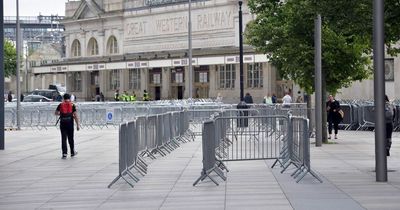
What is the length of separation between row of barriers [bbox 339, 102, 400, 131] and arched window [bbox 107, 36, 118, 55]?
2652 inches

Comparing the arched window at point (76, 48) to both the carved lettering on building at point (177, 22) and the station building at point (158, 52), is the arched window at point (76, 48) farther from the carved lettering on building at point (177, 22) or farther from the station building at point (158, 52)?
the carved lettering on building at point (177, 22)

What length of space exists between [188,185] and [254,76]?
67.2m

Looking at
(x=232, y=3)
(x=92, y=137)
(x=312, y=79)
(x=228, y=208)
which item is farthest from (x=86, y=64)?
(x=228, y=208)

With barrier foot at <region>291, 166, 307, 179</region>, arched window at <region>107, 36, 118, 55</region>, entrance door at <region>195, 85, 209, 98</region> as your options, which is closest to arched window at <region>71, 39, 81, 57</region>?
arched window at <region>107, 36, 118, 55</region>

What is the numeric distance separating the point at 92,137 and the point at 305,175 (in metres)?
20.8

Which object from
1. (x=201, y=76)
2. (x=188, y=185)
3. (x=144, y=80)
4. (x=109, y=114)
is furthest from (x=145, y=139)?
(x=144, y=80)

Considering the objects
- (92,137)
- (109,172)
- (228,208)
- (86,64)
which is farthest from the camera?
(86,64)

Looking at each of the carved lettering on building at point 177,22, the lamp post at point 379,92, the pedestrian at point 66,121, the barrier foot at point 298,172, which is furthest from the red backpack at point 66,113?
the carved lettering on building at point 177,22

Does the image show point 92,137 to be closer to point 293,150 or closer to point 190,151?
point 190,151

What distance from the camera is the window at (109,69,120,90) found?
103312 mm

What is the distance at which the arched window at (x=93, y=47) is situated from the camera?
4368 inches

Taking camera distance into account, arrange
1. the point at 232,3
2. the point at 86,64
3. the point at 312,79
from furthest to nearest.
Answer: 1. the point at 86,64
2. the point at 232,3
3. the point at 312,79

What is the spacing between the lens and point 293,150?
18.8 meters

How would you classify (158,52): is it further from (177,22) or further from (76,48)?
(76,48)
